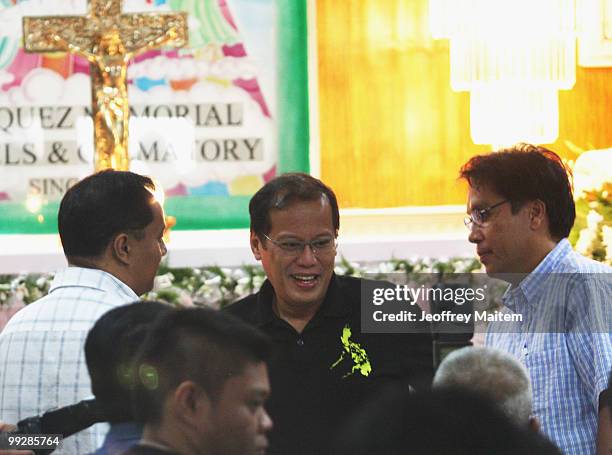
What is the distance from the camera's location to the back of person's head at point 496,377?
2.64 metres

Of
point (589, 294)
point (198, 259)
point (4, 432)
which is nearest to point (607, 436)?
point (589, 294)

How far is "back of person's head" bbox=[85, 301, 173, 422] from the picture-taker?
2.52m

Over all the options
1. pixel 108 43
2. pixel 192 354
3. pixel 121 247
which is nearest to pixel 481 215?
pixel 121 247

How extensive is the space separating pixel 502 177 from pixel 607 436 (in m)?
0.78

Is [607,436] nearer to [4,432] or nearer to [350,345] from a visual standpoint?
[350,345]

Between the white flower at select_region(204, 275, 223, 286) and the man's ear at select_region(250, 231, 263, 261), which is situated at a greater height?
the man's ear at select_region(250, 231, 263, 261)

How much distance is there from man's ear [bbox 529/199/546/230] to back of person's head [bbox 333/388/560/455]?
1899 millimetres

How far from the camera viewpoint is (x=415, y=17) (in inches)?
311

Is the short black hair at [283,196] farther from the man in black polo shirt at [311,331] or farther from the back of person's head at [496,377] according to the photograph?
the back of person's head at [496,377]

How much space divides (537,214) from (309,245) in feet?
1.99

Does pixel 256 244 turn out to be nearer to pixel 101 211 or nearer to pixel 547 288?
pixel 101 211

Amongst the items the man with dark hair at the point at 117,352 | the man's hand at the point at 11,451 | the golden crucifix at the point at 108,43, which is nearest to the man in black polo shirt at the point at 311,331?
the man's hand at the point at 11,451

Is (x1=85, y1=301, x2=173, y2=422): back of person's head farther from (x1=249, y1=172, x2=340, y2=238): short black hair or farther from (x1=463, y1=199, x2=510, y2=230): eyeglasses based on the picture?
(x1=463, y1=199, x2=510, y2=230): eyeglasses

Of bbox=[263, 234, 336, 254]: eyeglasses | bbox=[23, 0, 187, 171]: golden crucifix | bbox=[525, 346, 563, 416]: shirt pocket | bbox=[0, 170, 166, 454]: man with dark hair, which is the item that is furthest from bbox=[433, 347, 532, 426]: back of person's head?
bbox=[23, 0, 187, 171]: golden crucifix
